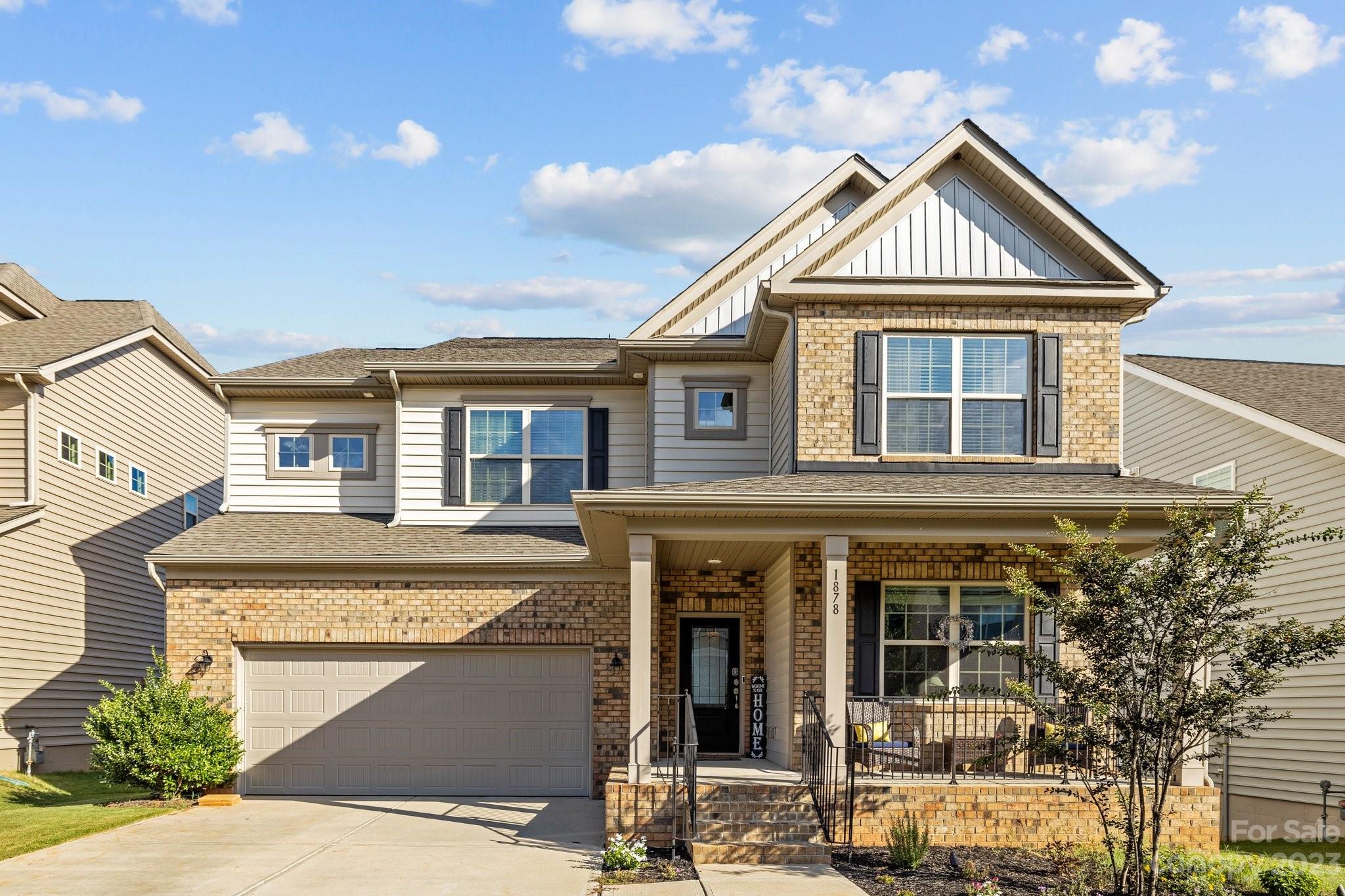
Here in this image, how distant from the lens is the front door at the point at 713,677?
16203 mm

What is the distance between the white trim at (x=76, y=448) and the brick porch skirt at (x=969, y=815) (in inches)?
432

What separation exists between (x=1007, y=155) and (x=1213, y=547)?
642 cm

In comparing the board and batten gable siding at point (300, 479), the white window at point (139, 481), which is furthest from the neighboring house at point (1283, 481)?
the white window at point (139, 481)

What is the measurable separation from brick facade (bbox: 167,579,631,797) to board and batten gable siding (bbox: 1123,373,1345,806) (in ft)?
26.2

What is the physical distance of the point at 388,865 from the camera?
10.8 meters

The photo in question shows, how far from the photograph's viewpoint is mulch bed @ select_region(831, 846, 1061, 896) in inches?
388

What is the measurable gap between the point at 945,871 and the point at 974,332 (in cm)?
614

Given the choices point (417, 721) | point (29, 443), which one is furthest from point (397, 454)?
point (29, 443)

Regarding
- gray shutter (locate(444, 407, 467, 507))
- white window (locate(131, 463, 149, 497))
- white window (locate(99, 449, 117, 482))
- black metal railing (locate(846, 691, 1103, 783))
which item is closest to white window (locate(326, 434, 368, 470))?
gray shutter (locate(444, 407, 467, 507))

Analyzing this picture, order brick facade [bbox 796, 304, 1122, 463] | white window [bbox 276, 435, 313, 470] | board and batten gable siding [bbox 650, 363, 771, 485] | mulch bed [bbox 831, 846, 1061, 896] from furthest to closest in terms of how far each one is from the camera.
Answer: white window [bbox 276, 435, 313, 470]
board and batten gable siding [bbox 650, 363, 771, 485]
brick facade [bbox 796, 304, 1122, 463]
mulch bed [bbox 831, 846, 1061, 896]

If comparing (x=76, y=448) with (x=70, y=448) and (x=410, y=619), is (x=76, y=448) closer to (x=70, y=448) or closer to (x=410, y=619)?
(x=70, y=448)

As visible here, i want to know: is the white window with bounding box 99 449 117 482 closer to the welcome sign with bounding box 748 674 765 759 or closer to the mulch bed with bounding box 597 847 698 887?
the welcome sign with bounding box 748 674 765 759

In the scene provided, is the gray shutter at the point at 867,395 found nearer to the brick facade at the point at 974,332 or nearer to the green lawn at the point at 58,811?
the brick facade at the point at 974,332

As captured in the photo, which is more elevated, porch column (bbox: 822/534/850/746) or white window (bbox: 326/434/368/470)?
white window (bbox: 326/434/368/470)
